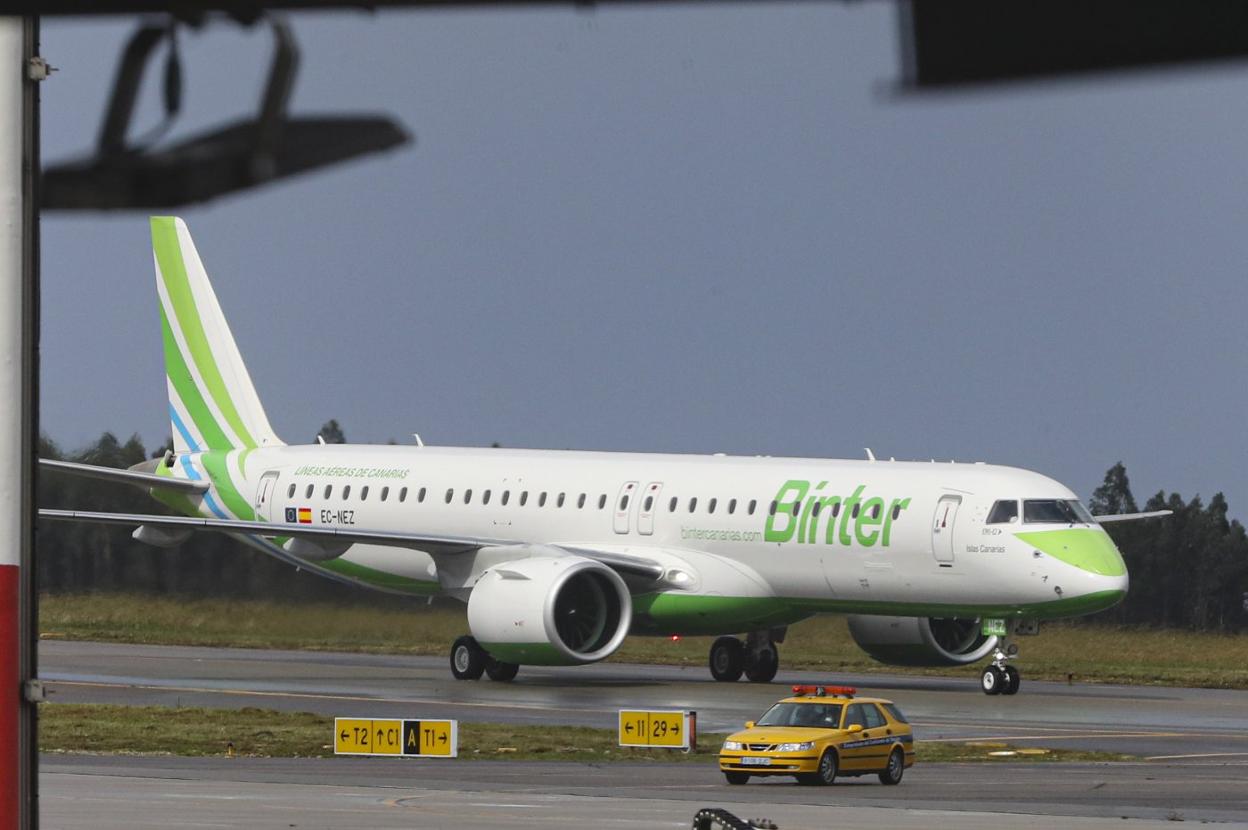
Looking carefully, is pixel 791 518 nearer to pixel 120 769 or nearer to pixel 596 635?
pixel 596 635

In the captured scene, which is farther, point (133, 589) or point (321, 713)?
point (133, 589)

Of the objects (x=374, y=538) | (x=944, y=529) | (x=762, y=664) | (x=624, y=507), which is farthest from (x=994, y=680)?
(x=374, y=538)

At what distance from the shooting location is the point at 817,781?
23.9 metres

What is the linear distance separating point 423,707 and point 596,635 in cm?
539

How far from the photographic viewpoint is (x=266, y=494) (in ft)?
146

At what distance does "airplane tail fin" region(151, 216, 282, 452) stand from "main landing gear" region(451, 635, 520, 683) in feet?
32.2

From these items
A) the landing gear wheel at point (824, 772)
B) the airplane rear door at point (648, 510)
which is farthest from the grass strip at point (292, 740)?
the airplane rear door at point (648, 510)

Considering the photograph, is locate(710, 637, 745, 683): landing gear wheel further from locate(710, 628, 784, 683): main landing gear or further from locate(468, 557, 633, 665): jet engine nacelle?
locate(468, 557, 633, 665): jet engine nacelle

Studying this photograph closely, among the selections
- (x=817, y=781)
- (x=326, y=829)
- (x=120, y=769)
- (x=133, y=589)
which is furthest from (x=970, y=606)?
(x=133, y=589)

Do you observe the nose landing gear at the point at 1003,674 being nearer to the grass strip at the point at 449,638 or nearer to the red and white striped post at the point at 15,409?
the grass strip at the point at 449,638

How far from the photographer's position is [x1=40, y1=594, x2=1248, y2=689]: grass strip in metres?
44.7

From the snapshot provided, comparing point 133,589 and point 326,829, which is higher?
point 133,589

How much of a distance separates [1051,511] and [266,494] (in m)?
17.1

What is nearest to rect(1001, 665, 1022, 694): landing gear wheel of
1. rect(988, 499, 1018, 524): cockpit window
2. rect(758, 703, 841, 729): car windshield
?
rect(988, 499, 1018, 524): cockpit window
